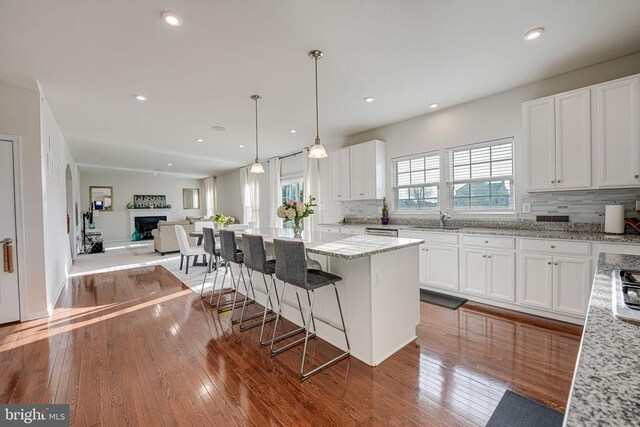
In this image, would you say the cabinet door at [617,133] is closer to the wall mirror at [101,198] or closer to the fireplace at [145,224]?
the fireplace at [145,224]

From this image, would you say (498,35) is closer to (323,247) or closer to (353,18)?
(353,18)

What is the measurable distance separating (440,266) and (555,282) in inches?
47.1

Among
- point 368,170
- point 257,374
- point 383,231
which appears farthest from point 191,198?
point 257,374

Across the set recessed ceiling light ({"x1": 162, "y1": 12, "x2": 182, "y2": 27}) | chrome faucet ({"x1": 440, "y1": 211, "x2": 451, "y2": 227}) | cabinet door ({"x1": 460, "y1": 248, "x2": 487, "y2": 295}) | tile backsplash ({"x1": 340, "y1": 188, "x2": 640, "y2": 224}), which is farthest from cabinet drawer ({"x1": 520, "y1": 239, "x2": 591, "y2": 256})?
recessed ceiling light ({"x1": 162, "y1": 12, "x2": 182, "y2": 27})

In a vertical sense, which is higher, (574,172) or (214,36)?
(214,36)

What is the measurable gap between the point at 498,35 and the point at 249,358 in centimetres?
348

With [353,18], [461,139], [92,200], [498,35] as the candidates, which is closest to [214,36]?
[353,18]

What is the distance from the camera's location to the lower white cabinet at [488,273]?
10.5 ft

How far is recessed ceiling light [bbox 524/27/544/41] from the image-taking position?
2351mm

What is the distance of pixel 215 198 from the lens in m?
11.6

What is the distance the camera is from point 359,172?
5.16 metres

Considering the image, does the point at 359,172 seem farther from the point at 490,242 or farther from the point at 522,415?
the point at 522,415

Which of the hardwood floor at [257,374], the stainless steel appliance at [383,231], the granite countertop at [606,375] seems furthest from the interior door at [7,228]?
the granite countertop at [606,375]

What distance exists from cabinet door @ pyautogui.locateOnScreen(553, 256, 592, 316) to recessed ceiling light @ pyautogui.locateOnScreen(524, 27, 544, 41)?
2.09 metres
